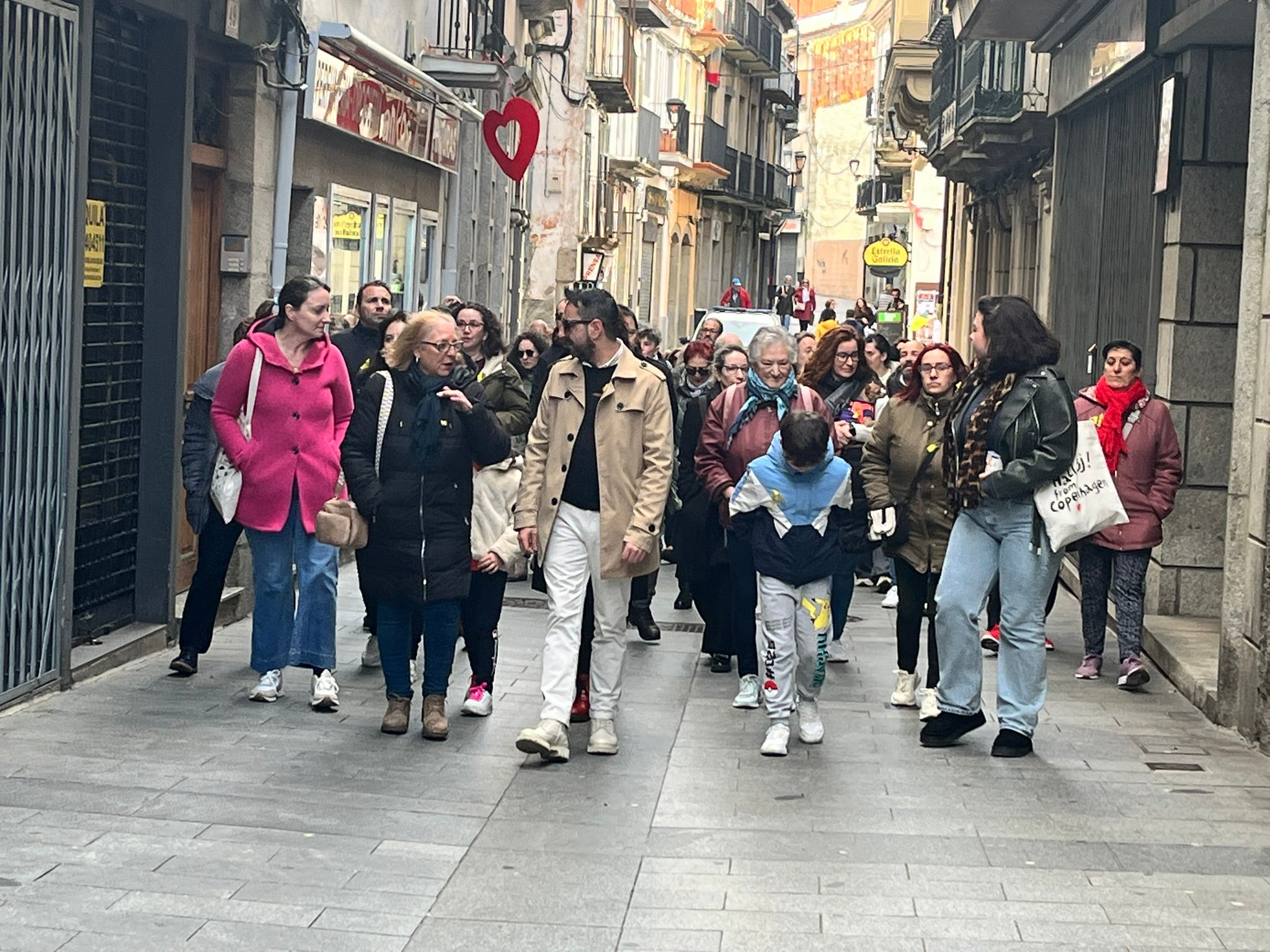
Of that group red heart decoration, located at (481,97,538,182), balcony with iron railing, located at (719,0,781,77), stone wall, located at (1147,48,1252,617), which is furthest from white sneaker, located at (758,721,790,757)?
balcony with iron railing, located at (719,0,781,77)

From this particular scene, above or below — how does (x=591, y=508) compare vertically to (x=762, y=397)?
below

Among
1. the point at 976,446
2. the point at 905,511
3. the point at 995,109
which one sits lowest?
the point at 905,511

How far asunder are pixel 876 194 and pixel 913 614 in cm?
5675

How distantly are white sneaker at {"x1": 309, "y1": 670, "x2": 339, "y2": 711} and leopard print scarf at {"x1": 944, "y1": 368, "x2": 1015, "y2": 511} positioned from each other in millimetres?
2698

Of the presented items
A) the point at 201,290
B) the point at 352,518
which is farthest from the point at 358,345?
the point at 352,518

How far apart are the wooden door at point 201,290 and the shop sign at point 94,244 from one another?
1593 millimetres

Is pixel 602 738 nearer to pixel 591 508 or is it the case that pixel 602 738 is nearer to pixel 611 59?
pixel 591 508

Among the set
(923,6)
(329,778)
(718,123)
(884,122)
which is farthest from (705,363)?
(718,123)

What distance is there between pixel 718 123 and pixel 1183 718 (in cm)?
5531

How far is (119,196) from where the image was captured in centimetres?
1009

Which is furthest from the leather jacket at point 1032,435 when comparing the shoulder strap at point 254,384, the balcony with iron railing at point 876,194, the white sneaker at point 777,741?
the balcony with iron railing at point 876,194

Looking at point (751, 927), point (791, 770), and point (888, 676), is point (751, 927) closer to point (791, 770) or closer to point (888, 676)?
point (791, 770)

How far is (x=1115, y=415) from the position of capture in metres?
10.7

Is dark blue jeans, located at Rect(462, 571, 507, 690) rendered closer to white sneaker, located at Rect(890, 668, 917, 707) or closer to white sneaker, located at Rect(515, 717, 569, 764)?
white sneaker, located at Rect(515, 717, 569, 764)
